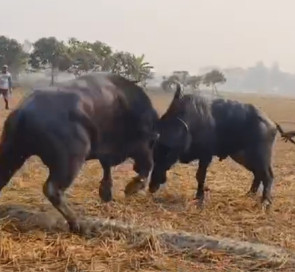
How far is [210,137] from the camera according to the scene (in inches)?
336

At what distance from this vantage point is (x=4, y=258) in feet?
18.4

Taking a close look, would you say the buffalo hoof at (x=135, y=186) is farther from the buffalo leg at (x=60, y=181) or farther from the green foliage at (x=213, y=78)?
the green foliage at (x=213, y=78)

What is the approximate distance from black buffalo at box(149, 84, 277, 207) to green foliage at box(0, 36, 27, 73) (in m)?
44.4

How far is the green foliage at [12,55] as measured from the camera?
170 feet

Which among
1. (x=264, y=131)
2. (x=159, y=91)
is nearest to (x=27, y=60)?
(x=159, y=91)

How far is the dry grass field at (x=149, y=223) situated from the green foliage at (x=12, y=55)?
41508 mm

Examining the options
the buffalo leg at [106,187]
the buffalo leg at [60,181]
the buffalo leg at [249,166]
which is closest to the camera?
the buffalo leg at [60,181]

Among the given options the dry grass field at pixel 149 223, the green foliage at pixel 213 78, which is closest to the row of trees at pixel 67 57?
the green foliage at pixel 213 78

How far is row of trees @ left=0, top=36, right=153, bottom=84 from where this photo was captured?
44381mm

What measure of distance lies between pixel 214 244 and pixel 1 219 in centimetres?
215

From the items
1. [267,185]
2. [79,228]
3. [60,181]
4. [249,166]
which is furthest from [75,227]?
[249,166]

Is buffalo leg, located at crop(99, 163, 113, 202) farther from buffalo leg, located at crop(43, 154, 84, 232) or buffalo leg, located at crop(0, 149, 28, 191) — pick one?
buffalo leg, located at crop(43, 154, 84, 232)

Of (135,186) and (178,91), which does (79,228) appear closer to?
(135,186)

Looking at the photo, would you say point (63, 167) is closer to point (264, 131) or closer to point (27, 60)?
point (264, 131)
